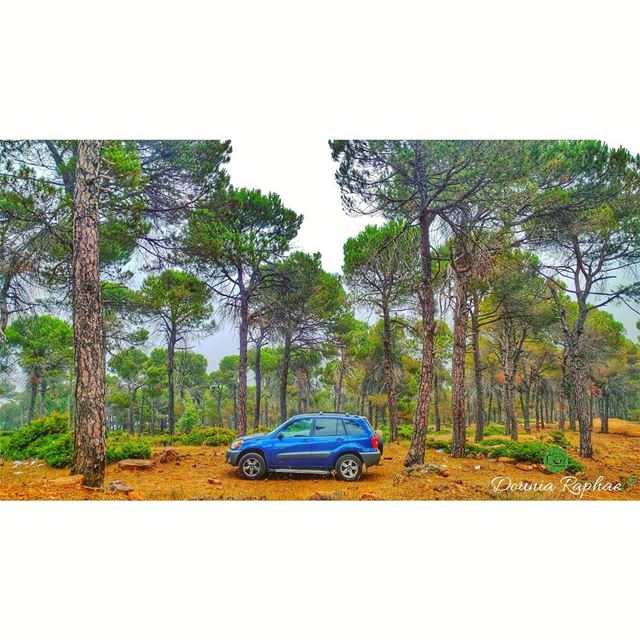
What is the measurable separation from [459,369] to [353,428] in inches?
86.2

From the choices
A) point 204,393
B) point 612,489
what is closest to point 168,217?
point 204,393

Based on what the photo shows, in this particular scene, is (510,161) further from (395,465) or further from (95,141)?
(95,141)

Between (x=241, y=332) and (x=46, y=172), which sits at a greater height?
(x=46, y=172)

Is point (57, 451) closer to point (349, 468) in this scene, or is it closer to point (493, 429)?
point (349, 468)

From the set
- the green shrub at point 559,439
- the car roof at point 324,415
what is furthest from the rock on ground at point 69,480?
the green shrub at point 559,439

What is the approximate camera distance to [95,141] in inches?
196

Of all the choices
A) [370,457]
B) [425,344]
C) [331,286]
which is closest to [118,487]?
[370,457]

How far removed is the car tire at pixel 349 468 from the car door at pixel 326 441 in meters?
0.10

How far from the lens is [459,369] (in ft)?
20.4

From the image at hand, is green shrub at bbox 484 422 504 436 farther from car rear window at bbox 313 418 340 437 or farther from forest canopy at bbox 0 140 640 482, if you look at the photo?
car rear window at bbox 313 418 340 437

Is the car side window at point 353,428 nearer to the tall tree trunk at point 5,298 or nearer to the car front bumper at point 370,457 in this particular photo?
the car front bumper at point 370,457

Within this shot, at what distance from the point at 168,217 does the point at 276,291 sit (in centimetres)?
185

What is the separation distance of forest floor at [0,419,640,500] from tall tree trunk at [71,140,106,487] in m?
0.36

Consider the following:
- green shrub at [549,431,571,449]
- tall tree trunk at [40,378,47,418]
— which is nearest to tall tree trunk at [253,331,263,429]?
tall tree trunk at [40,378,47,418]
